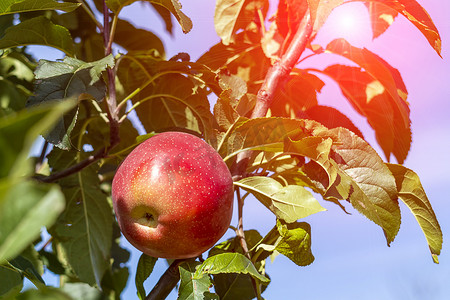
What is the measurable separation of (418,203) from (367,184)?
0.15m

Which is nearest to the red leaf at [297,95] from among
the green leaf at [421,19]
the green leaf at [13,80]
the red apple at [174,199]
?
the green leaf at [421,19]

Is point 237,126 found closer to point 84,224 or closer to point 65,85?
point 65,85

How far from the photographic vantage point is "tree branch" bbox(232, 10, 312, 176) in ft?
2.99

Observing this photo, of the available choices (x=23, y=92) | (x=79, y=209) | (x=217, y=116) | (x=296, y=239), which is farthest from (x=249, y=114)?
(x=23, y=92)

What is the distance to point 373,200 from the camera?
811mm

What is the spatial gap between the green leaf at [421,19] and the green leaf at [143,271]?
65 cm

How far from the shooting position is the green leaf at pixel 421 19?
900 millimetres

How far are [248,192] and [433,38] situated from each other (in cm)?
45

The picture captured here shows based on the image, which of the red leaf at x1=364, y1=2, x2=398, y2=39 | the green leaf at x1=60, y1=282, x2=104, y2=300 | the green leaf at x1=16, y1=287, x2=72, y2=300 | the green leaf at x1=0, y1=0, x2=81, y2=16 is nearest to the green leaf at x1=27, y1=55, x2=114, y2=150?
the green leaf at x1=0, y1=0, x2=81, y2=16

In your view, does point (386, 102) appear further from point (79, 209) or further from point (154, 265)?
point (79, 209)

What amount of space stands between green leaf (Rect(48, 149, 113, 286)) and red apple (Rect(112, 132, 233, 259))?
1.15ft

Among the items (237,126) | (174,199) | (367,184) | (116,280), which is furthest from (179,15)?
(116,280)

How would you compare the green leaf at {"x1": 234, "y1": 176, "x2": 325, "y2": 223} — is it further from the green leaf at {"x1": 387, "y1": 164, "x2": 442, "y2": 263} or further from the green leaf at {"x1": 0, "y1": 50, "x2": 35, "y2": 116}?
the green leaf at {"x1": 0, "y1": 50, "x2": 35, "y2": 116}

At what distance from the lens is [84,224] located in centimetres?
116
